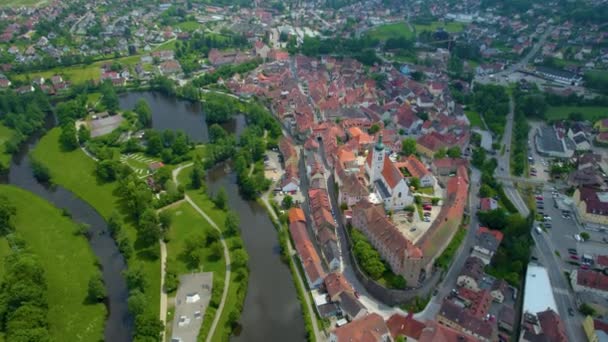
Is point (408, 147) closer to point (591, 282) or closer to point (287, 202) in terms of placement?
point (287, 202)

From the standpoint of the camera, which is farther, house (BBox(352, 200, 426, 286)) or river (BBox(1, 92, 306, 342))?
house (BBox(352, 200, 426, 286))

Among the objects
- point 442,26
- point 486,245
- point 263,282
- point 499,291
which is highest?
point 442,26

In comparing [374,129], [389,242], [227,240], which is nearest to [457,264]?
[389,242]

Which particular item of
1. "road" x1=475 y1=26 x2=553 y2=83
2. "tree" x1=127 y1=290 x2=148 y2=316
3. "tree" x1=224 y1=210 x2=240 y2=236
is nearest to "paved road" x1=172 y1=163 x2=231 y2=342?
"tree" x1=224 y1=210 x2=240 y2=236

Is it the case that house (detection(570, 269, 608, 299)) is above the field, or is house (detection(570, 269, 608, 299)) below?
above

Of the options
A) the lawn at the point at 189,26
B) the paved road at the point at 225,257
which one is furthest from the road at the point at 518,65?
the lawn at the point at 189,26

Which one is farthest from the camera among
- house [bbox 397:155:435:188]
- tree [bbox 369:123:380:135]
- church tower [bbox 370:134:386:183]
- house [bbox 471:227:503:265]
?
tree [bbox 369:123:380:135]

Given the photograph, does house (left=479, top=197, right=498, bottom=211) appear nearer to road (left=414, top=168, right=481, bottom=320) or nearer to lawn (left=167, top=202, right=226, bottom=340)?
road (left=414, top=168, right=481, bottom=320)

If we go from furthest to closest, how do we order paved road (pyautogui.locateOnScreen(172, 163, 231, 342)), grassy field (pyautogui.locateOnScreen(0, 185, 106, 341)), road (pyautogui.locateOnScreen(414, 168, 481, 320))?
1. road (pyautogui.locateOnScreen(414, 168, 481, 320))
2. grassy field (pyautogui.locateOnScreen(0, 185, 106, 341))
3. paved road (pyautogui.locateOnScreen(172, 163, 231, 342))
